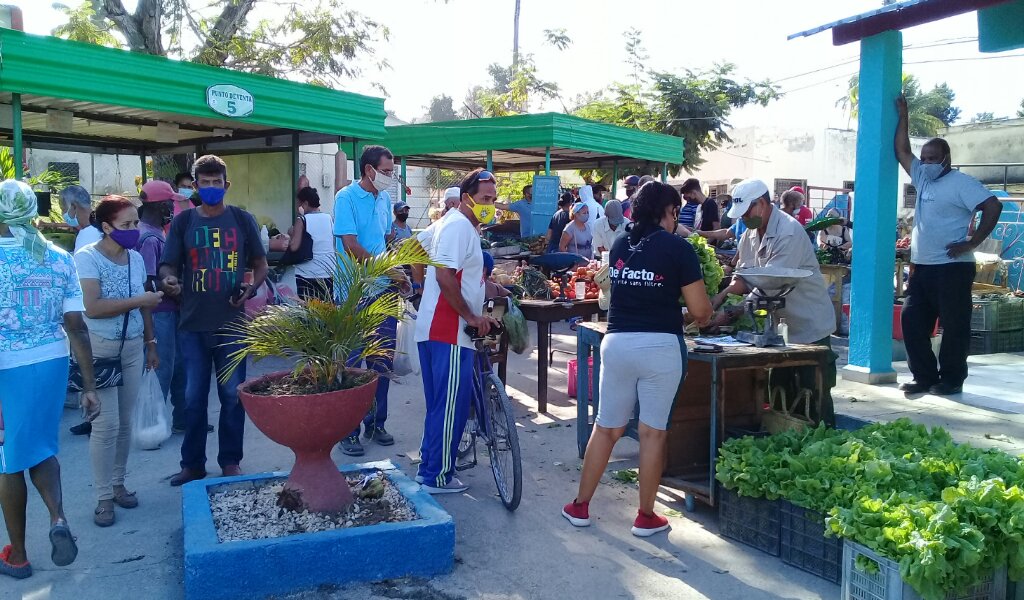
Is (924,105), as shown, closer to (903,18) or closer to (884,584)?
(903,18)

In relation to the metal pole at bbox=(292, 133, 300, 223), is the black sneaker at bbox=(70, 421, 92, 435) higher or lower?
lower

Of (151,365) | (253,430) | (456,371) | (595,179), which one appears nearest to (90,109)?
(253,430)

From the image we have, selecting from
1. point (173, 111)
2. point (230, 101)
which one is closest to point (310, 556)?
point (173, 111)

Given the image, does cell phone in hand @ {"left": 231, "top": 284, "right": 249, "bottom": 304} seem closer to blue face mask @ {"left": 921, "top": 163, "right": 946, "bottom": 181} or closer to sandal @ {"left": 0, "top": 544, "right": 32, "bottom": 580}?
sandal @ {"left": 0, "top": 544, "right": 32, "bottom": 580}

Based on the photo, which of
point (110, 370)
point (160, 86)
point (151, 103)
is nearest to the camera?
point (110, 370)

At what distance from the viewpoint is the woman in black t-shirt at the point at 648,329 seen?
438 cm

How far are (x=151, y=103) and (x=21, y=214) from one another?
18.4 feet

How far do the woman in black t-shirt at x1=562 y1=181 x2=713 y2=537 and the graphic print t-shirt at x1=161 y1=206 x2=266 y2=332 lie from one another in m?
2.51

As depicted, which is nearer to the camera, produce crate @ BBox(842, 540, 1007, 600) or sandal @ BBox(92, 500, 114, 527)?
produce crate @ BBox(842, 540, 1007, 600)

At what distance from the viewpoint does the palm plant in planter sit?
421 centimetres

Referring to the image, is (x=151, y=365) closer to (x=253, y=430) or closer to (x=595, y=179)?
(x=253, y=430)

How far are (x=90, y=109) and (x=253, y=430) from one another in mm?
5727

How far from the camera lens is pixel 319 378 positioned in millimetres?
4398

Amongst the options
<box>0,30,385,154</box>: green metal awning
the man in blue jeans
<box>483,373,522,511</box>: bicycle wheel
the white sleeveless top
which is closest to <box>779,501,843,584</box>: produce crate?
<box>483,373,522,511</box>: bicycle wheel
